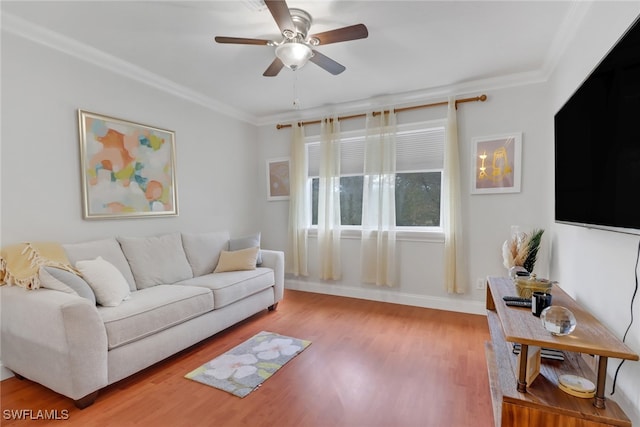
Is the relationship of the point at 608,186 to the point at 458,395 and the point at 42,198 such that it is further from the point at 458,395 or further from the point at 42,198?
the point at 42,198

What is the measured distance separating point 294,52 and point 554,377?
230cm

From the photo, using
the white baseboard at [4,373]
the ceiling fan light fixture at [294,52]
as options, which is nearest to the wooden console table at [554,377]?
the ceiling fan light fixture at [294,52]

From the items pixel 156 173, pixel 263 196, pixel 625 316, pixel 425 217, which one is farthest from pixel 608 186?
pixel 263 196

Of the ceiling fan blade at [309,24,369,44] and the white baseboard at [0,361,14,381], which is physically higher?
the ceiling fan blade at [309,24,369,44]

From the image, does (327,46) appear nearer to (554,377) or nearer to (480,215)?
(480,215)

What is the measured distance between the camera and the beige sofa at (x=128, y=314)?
169cm

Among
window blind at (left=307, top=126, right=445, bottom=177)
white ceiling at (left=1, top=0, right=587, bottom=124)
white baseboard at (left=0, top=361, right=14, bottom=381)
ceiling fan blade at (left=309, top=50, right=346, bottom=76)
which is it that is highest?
white ceiling at (left=1, top=0, right=587, bottom=124)

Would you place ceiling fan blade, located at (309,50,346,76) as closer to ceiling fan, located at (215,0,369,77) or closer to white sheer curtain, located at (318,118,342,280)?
ceiling fan, located at (215,0,369,77)

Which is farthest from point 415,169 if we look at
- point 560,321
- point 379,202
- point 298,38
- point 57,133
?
point 57,133

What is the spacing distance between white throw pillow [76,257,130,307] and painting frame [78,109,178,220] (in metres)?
0.62

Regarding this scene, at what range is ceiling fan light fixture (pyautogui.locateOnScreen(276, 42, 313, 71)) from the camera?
193 centimetres

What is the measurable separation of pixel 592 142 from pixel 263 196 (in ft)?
12.5

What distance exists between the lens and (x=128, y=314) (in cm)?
194

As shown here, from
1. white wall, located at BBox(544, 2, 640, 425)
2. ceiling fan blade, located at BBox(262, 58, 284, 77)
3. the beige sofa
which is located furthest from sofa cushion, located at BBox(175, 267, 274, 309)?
white wall, located at BBox(544, 2, 640, 425)
